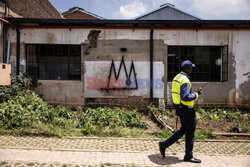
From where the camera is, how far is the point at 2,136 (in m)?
5.11

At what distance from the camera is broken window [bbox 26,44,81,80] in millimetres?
9289

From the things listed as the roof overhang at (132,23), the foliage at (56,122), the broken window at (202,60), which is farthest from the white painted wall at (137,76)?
the foliage at (56,122)

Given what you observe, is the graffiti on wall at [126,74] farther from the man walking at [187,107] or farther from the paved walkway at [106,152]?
the man walking at [187,107]

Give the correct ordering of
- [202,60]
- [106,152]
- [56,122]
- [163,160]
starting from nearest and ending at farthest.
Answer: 1. [163,160]
2. [106,152]
3. [56,122]
4. [202,60]

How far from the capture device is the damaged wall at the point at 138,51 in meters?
9.06

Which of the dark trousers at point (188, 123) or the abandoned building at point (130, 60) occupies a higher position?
the abandoned building at point (130, 60)

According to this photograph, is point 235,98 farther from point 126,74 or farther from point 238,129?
point 126,74

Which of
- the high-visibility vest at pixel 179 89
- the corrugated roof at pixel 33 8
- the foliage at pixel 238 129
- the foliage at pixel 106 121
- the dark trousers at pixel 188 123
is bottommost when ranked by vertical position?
the foliage at pixel 238 129

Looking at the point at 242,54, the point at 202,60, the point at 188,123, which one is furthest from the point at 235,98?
the point at 188,123

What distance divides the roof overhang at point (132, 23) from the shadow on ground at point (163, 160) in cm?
625

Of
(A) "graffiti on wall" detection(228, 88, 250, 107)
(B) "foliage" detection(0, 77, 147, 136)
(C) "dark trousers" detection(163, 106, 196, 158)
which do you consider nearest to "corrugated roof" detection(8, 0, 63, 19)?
(B) "foliage" detection(0, 77, 147, 136)

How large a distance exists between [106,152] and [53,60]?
662 cm

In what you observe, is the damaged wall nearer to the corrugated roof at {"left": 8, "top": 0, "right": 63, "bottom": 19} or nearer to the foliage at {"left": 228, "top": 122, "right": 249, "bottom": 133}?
the corrugated roof at {"left": 8, "top": 0, "right": 63, "bottom": 19}

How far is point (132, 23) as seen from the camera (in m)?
8.66
